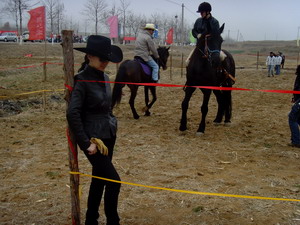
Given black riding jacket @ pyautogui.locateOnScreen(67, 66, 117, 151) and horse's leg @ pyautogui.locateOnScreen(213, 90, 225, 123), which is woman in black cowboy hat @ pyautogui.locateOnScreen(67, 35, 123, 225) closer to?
black riding jacket @ pyautogui.locateOnScreen(67, 66, 117, 151)

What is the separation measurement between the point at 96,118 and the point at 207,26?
4658 millimetres

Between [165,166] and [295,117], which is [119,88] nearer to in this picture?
[165,166]

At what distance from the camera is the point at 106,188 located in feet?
10.5

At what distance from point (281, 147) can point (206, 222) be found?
366 cm

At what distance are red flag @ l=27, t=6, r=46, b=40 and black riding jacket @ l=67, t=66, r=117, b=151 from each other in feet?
37.9

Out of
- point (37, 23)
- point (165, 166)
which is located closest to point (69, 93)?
point (165, 166)

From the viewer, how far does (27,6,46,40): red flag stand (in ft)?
44.0

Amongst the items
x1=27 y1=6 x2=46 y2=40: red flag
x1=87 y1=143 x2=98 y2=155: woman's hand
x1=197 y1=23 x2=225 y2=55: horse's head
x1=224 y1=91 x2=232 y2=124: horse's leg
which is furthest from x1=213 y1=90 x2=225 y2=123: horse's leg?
x1=27 y1=6 x2=46 y2=40: red flag

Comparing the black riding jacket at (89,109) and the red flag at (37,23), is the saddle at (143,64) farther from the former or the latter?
the red flag at (37,23)

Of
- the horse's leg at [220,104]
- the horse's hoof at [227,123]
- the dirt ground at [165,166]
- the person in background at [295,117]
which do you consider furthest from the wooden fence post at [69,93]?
the horse's leg at [220,104]

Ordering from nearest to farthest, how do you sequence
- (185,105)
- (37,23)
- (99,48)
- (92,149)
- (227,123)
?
(92,149) → (99,48) → (185,105) → (227,123) → (37,23)

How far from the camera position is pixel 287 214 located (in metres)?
3.78

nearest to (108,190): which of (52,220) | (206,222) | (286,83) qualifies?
(52,220)

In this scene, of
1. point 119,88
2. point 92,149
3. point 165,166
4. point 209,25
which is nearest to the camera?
point 92,149
